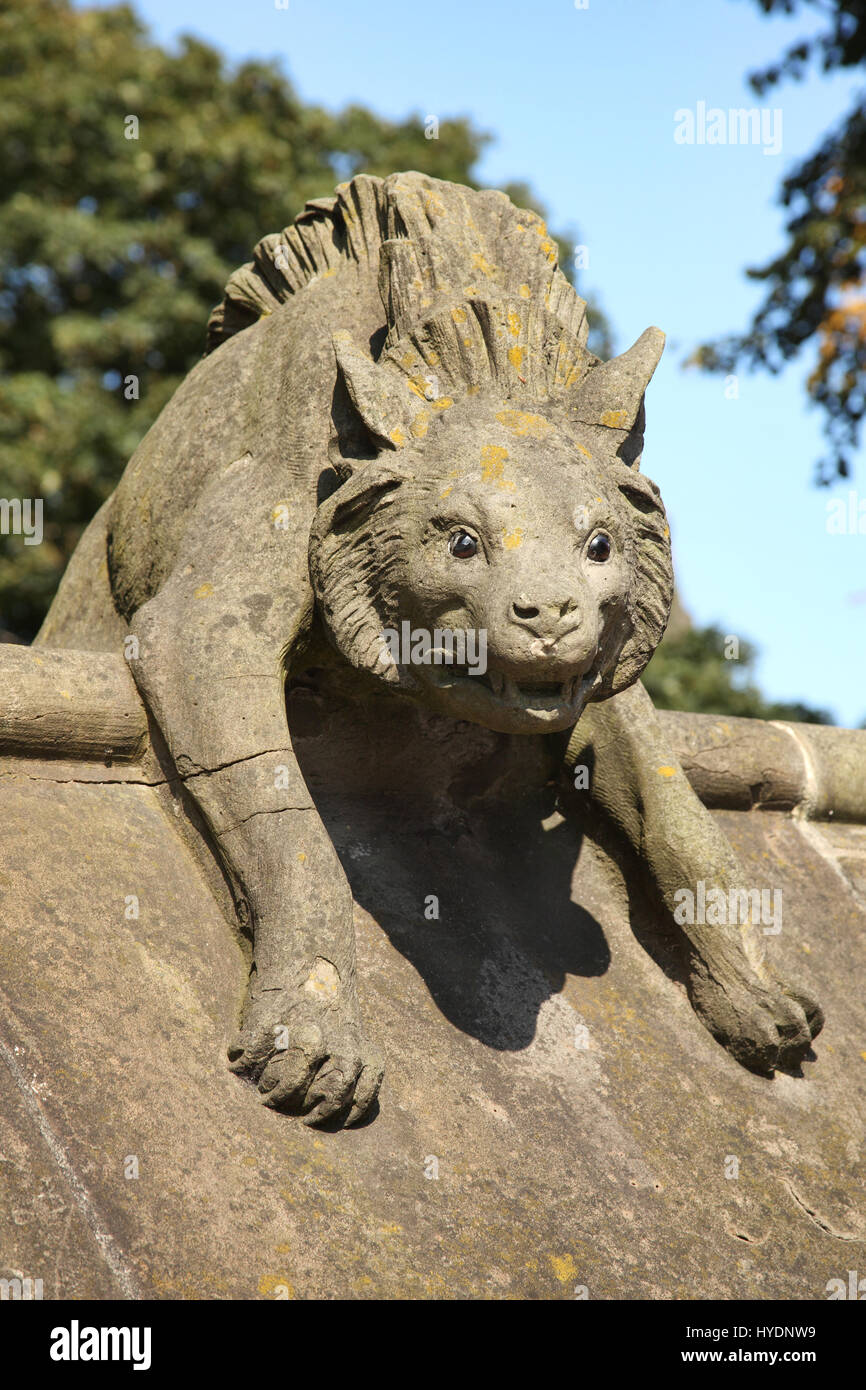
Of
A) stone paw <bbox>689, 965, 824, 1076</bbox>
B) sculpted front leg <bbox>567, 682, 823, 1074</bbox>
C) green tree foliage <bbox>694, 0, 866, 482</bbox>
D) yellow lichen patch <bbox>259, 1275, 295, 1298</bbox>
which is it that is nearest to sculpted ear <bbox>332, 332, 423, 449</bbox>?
sculpted front leg <bbox>567, 682, 823, 1074</bbox>

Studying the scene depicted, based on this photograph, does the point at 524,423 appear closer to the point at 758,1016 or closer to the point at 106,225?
the point at 758,1016

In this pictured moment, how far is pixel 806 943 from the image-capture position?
4.14 metres

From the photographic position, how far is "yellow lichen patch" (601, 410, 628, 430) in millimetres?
3295

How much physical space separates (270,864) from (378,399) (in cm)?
102

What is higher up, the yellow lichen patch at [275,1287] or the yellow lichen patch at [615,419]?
the yellow lichen patch at [615,419]

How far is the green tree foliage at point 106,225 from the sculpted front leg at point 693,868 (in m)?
7.80

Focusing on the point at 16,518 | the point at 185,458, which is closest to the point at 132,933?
the point at 185,458

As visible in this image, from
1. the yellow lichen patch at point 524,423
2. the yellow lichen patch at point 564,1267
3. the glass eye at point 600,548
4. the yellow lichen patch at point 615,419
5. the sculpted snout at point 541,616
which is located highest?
the yellow lichen patch at point 615,419

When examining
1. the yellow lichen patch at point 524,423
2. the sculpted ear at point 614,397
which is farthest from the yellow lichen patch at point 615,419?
the yellow lichen patch at point 524,423

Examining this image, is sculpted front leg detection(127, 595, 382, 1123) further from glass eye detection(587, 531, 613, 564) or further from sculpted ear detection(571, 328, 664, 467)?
sculpted ear detection(571, 328, 664, 467)

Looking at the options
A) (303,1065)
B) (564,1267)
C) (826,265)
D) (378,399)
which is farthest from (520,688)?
(826,265)

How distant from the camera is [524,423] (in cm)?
314

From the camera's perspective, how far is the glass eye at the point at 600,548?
3045mm

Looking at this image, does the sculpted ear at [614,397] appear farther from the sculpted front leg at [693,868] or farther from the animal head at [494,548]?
the sculpted front leg at [693,868]
